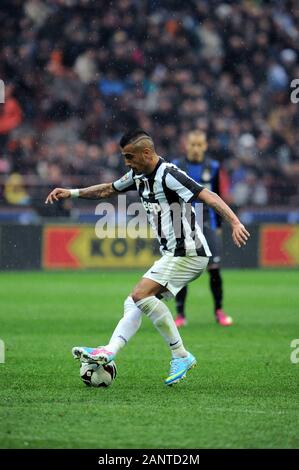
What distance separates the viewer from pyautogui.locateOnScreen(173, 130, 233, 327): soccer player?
38.2 feet

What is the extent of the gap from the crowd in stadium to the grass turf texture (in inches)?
241

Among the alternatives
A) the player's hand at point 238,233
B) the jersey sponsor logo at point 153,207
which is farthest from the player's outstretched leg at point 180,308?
the player's hand at point 238,233

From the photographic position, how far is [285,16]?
25.6 metres

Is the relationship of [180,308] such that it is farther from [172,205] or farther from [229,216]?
[229,216]

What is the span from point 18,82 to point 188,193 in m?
14.2

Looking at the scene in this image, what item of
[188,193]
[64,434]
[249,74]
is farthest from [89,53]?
[64,434]

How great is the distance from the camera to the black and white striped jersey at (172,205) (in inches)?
296

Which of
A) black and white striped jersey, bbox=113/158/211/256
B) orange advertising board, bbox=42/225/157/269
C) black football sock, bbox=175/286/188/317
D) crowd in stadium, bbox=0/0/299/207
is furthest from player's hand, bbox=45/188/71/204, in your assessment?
crowd in stadium, bbox=0/0/299/207

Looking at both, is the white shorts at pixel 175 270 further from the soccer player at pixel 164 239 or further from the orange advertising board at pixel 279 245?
the orange advertising board at pixel 279 245

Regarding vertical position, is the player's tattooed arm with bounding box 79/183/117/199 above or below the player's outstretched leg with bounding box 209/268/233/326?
above

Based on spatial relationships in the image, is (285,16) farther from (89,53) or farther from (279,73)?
(89,53)

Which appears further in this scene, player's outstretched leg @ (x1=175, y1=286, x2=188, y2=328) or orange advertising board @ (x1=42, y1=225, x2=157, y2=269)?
orange advertising board @ (x1=42, y1=225, x2=157, y2=269)

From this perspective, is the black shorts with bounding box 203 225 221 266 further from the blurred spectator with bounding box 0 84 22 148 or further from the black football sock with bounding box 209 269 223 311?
the blurred spectator with bounding box 0 84 22 148
